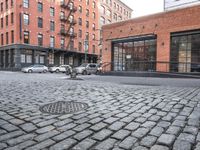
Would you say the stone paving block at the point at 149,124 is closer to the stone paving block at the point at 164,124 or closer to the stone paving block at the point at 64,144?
the stone paving block at the point at 164,124

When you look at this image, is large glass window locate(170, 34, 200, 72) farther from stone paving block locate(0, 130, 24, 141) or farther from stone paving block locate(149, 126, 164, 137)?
stone paving block locate(0, 130, 24, 141)

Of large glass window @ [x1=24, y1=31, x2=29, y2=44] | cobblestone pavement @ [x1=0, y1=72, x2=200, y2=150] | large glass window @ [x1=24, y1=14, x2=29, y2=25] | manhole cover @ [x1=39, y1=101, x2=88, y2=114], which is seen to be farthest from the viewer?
large glass window @ [x1=24, y1=31, x2=29, y2=44]

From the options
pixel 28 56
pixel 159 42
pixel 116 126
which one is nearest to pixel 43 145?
pixel 116 126

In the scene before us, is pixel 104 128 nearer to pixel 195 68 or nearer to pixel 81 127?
pixel 81 127

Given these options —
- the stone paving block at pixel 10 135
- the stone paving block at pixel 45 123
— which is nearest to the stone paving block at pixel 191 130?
the stone paving block at pixel 45 123

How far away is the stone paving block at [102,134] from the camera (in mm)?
2727

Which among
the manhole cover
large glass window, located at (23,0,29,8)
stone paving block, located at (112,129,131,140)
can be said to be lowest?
stone paving block, located at (112,129,131,140)

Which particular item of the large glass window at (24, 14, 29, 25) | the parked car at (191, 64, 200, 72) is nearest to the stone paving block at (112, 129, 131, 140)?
the parked car at (191, 64, 200, 72)

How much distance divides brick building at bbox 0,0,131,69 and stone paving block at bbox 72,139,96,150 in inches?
1222

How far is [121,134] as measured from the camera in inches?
113

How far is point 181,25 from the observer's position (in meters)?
15.6

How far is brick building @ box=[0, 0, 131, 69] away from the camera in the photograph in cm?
3322

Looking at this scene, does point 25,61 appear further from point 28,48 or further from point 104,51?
point 104,51

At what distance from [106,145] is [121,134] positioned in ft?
1.46
